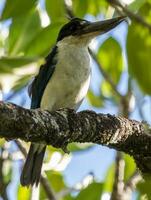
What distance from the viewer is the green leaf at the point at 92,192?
2.63 meters

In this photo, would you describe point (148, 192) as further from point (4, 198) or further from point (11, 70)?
point (4, 198)

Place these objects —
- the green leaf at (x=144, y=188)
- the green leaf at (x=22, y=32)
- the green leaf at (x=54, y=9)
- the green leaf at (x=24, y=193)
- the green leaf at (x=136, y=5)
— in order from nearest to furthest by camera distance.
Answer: the green leaf at (x=144, y=188), the green leaf at (x=136, y=5), the green leaf at (x=22, y=32), the green leaf at (x=54, y=9), the green leaf at (x=24, y=193)

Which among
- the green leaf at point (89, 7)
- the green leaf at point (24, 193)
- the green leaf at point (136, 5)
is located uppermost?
the green leaf at point (136, 5)

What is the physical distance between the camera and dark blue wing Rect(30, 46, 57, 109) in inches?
157

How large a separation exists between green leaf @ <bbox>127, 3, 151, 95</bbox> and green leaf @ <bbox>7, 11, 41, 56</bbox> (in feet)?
2.27

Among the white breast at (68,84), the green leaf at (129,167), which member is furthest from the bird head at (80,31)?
the green leaf at (129,167)

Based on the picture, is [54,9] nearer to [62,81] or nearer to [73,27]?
[62,81]

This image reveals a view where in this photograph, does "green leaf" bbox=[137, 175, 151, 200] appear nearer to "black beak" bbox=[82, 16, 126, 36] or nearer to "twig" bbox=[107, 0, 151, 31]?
"twig" bbox=[107, 0, 151, 31]

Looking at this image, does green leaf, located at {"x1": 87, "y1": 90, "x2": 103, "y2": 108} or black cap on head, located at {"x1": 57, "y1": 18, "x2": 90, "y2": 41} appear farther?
black cap on head, located at {"x1": 57, "y1": 18, "x2": 90, "y2": 41}

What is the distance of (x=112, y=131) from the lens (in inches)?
89.4

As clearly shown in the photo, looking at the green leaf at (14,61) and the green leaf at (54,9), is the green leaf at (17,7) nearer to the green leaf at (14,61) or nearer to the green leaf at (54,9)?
the green leaf at (54,9)

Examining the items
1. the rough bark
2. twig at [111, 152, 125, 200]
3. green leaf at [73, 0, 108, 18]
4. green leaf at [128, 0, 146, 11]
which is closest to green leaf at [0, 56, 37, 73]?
the rough bark

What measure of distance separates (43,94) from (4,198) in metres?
1.50

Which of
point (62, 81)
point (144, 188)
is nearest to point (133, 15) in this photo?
point (144, 188)
